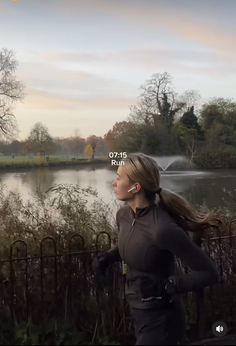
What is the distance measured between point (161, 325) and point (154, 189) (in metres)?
0.54

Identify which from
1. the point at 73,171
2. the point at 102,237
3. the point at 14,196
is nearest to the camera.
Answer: the point at 102,237

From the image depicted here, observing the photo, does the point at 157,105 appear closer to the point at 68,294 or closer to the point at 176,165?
the point at 176,165

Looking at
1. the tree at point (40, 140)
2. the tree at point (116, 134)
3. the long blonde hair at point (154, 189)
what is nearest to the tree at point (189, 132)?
the tree at point (116, 134)

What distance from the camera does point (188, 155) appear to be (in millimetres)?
4953

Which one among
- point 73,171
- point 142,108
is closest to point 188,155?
point 142,108

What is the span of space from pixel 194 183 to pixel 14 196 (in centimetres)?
195

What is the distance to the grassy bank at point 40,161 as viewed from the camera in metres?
4.56

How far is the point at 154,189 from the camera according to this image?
195 cm

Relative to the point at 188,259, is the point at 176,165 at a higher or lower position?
higher

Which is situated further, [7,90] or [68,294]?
[7,90]

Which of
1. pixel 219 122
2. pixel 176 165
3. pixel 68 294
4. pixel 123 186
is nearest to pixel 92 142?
pixel 176 165

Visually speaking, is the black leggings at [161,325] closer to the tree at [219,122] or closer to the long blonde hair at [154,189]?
the long blonde hair at [154,189]

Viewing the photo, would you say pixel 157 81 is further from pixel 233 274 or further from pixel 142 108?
pixel 233 274

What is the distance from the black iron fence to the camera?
2984mm
